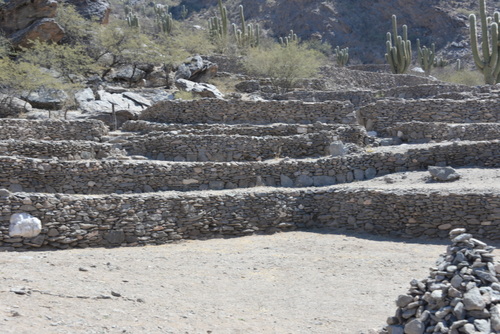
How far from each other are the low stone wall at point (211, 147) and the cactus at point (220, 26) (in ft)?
98.0

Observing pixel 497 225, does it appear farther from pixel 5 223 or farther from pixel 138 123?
pixel 138 123

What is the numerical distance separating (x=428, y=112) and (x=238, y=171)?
35.6 ft

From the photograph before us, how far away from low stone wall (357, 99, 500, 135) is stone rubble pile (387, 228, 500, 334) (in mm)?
15650

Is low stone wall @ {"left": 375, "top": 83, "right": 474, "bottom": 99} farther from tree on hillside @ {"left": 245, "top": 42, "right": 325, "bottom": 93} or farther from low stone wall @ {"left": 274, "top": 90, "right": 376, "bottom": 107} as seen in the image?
tree on hillside @ {"left": 245, "top": 42, "right": 325, "bottom": 93}

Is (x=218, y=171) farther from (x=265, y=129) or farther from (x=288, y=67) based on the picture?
(x=288, y=67)

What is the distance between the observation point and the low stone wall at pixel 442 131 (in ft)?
60.7

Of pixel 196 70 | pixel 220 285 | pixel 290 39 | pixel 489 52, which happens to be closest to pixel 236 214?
pixel 220 285

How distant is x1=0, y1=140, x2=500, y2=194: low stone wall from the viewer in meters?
13.7

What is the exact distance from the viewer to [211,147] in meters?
17.6

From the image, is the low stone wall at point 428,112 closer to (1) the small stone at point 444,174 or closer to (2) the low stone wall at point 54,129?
(1) the small stone at point 444,174

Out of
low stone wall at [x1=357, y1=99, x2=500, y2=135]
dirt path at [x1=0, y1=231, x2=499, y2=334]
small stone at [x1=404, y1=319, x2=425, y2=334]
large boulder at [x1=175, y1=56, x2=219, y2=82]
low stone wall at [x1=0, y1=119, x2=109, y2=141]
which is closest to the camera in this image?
small stone at [x1=404, y1=319, x2=425, y2=334]

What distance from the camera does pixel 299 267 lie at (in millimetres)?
10203

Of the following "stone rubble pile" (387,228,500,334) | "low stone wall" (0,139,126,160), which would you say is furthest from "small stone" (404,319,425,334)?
"low stone wall" (0,139,126,160)

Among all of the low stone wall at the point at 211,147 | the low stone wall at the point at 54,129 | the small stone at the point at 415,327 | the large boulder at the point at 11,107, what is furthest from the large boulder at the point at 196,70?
the small stone at the point at 415,327
